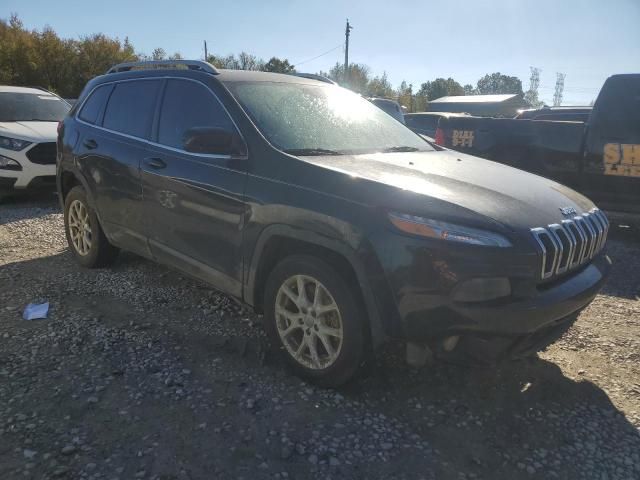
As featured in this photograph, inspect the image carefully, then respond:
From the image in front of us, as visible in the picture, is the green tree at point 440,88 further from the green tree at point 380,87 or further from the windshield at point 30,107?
the windshield at point 30,107

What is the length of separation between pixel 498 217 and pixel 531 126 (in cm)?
510

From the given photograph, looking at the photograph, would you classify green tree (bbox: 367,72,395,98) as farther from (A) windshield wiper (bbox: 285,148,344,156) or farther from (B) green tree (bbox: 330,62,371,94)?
(A) windshield wiper (bbox: 285,148,344,156)

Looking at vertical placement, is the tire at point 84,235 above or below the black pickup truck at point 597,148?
below

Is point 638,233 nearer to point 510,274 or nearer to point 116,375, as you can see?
point 510,274

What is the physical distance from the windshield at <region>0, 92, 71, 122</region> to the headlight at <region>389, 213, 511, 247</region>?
27.5 ft

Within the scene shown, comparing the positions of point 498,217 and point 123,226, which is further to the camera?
point 123,226

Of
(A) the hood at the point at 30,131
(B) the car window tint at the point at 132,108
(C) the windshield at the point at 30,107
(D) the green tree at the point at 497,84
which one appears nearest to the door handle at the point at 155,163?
(B) the car window tint at the point at 132,108

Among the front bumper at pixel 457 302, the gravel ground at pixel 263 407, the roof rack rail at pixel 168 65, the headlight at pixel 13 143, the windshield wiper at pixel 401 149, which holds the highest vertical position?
the roof rack rail at pixel 168 65

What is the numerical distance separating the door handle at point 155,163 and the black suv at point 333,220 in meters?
0.02

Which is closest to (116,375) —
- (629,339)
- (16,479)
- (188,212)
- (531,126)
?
(16,479)

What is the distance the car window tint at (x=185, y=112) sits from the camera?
11.5 feet

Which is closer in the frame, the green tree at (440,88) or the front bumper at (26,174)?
the front bumper at (26,174)

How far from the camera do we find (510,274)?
8.06ft

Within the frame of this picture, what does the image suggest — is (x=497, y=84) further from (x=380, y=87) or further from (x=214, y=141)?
(x=214, y=141)
